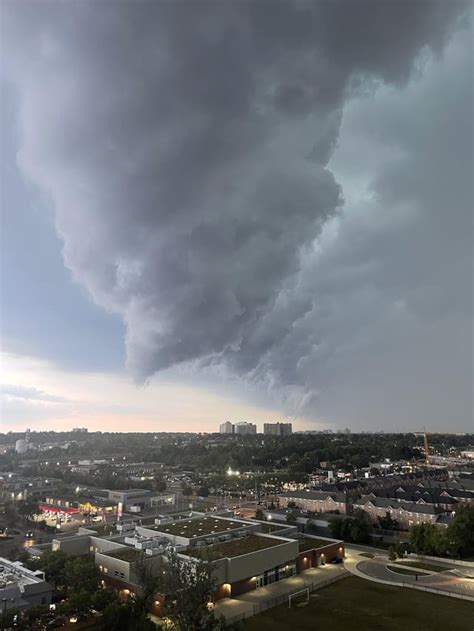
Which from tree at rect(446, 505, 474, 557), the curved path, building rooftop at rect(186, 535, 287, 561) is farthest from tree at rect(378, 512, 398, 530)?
building rooftop at rect(186, 535, 287, 561)

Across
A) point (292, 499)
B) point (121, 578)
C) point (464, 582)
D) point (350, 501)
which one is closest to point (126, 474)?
point (292, 499)

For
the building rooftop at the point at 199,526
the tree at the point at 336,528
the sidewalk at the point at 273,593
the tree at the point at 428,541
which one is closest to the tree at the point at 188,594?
the sidewalk at the point at 273,593

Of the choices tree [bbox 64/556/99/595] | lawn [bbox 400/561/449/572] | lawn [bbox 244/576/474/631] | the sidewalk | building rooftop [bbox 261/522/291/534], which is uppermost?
building rooftop [bbox 261/522/291/534]

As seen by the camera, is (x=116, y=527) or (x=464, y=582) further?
(x=116, y=527)

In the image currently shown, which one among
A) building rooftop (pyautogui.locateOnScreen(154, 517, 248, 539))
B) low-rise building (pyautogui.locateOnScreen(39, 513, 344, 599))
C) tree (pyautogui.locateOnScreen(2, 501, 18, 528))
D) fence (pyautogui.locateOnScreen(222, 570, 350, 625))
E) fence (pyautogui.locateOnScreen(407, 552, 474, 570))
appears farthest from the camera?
tree (pyautogui.locateOnScreen(2, 501, 18, 528))

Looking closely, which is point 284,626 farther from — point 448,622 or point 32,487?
point 32,487

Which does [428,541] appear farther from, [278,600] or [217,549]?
[217,549]

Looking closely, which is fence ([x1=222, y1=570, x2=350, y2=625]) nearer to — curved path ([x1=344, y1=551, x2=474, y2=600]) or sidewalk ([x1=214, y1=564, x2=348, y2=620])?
sidewalk ([x1=214, y1=564, x2=348, y2=620])

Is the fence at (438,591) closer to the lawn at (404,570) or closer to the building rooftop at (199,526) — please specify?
the lawn at (404,570)
